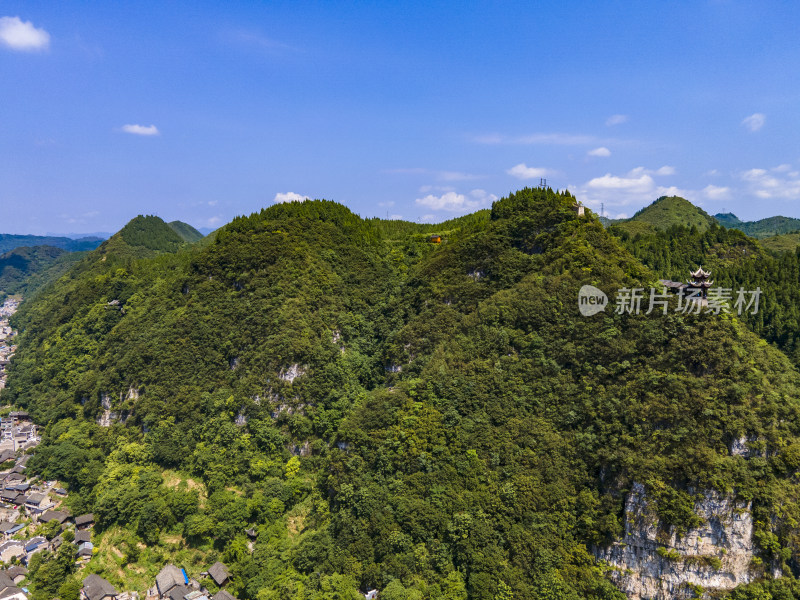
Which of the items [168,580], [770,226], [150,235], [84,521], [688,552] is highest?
[770,226]

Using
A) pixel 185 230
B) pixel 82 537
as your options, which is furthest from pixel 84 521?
pixel 185 230

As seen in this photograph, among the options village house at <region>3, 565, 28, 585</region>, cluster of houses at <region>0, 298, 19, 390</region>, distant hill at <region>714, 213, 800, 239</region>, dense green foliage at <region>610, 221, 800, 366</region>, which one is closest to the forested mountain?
dense green foliage at <region>610, 221, 800, 366</region>

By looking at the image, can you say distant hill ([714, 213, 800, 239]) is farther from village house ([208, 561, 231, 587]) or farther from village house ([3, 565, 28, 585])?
village house ([3, 565, 28, 585])

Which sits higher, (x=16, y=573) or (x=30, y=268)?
(x=30, y=268)

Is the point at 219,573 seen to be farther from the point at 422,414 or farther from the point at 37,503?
the point at 37,503

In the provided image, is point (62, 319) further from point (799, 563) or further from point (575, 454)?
point (799, 563)

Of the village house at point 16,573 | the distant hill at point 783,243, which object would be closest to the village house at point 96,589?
the village house at point 16,573
